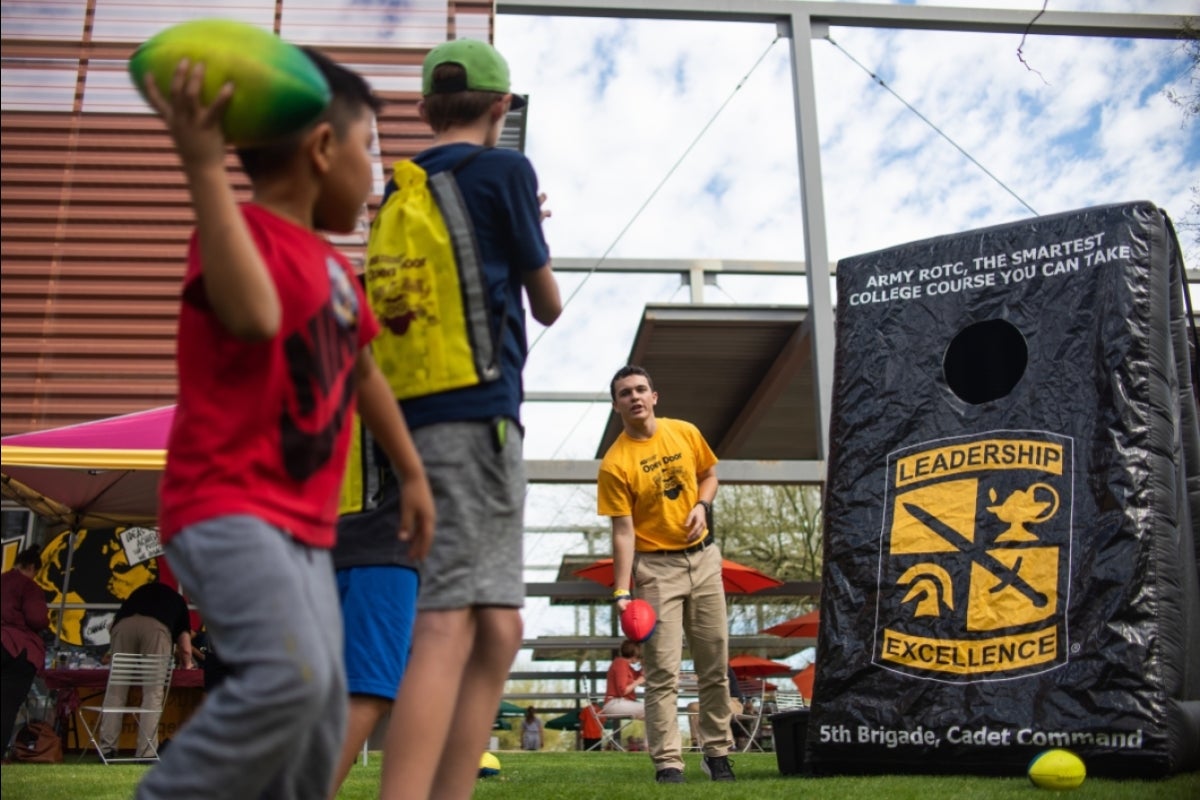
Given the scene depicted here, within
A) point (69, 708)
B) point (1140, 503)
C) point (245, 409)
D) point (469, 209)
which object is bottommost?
point (69, 708)

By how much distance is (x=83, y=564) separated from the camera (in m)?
13.2

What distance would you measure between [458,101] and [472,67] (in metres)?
0.08

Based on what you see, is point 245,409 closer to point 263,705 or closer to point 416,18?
point 263,705

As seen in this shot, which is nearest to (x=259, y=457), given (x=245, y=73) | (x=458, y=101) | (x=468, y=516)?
(x=245, y=73)

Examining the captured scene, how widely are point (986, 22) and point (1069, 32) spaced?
74 centimetres

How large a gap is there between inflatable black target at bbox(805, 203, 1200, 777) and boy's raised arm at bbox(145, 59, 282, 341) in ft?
12.8

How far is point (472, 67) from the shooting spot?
8.41ft

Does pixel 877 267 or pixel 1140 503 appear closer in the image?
pixel 1140 503

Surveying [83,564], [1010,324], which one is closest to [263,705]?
[1010,324]

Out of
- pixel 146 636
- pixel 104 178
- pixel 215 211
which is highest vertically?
pixel 104 178

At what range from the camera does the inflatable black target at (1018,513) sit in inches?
174

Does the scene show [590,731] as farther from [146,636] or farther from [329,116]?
[329,116]

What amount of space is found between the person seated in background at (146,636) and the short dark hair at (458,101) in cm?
839

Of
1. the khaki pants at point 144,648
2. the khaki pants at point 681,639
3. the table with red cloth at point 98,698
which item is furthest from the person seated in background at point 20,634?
the khaki pants at point 681,639
